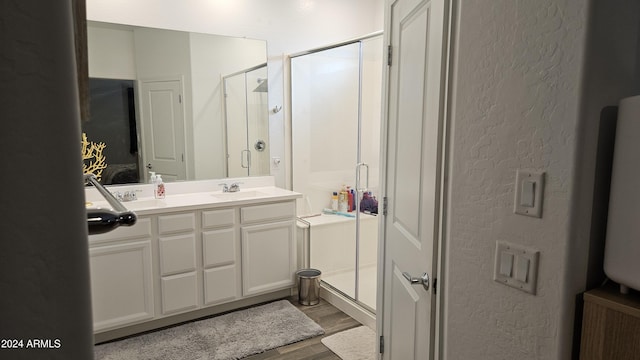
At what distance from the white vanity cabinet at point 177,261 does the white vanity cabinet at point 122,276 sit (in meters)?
0.09

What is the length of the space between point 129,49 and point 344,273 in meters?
2.54

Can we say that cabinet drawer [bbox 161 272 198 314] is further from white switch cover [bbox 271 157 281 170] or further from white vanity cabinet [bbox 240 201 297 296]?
white switch cover [bbox 271 157 281 170]

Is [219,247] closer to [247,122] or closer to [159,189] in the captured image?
[159,189]

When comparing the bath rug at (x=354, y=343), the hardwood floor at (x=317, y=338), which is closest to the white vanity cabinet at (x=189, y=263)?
the hardwood floor at (x=317, y=338)

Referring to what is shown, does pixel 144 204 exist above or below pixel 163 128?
below

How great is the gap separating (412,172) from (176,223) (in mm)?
1895

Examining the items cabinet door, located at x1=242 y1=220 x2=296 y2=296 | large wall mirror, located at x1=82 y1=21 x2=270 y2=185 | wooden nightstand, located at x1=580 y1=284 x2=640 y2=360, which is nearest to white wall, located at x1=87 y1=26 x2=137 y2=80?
large wall mirror, located at x1=82 y1=21 x2=270 y2=185

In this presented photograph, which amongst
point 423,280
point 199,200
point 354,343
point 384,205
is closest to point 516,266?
point 423,280

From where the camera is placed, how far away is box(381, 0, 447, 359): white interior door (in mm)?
1391

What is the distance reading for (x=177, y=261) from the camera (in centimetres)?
295

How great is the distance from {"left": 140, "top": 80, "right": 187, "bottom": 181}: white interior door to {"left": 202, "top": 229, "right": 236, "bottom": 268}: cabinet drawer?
645 millimetres

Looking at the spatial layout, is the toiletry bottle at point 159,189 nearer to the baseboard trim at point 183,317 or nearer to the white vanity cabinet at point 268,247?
the white vanity cabinet at point 268,247

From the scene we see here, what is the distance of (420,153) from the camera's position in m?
1.55

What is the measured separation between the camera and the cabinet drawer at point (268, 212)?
3197mm
